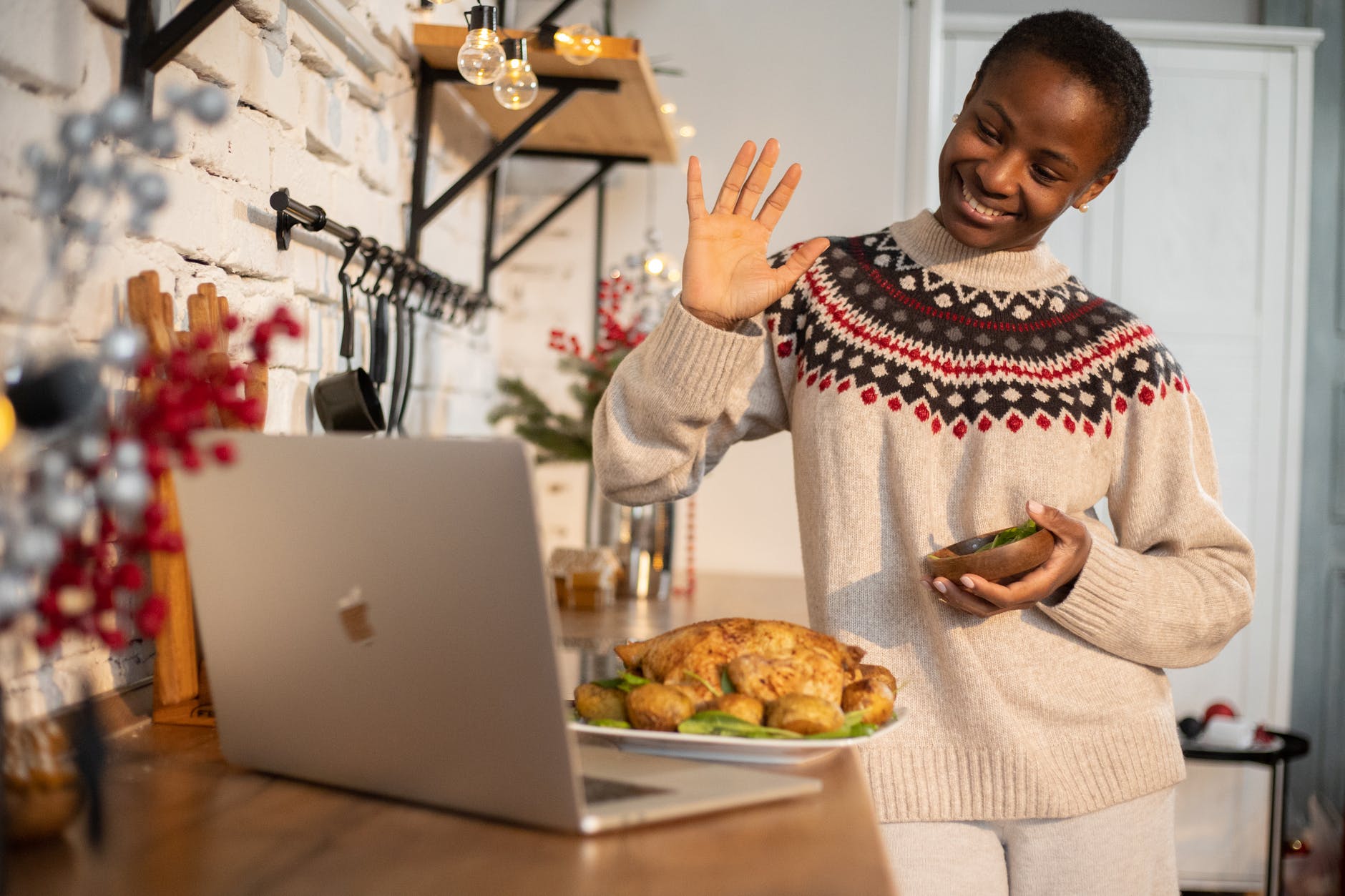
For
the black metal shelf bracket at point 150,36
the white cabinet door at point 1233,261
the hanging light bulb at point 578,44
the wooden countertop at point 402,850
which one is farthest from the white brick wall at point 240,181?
the white cabinet door at point 1233,261

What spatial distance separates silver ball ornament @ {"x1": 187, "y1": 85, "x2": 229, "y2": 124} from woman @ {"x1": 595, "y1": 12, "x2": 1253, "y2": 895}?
552 mm

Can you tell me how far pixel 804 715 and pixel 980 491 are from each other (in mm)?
420

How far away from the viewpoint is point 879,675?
0.86 m

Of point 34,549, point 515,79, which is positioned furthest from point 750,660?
point 515,79

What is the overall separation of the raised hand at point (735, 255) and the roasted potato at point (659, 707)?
359 mm

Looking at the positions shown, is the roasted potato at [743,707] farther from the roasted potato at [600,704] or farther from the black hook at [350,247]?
the black hook at [350,247]

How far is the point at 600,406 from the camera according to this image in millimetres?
1068

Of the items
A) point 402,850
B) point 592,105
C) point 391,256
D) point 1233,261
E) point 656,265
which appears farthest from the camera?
point 1233,261

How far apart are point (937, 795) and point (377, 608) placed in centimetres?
60

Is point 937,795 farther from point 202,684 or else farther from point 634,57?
point 634,57

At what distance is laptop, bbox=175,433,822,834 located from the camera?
1.97 feet

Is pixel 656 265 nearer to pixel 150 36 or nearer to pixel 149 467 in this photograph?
pixel 150 36

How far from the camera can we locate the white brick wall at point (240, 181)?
2.53 ft

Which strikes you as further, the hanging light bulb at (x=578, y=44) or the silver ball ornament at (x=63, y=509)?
the hanging light bulb at (x=578, y=44)
